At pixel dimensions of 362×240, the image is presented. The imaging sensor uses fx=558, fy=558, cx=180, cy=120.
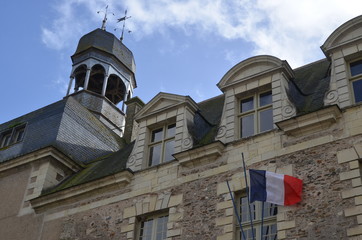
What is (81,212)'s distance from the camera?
45.6 ft

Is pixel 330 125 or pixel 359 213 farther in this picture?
pixel 330 125

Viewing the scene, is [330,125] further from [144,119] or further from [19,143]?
[19,143]

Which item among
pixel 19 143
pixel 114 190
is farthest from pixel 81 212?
pixel 19 143

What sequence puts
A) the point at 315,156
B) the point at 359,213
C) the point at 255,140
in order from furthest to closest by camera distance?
1. the point at 255,140
2. the point at 315,156
3. the point at 359,213

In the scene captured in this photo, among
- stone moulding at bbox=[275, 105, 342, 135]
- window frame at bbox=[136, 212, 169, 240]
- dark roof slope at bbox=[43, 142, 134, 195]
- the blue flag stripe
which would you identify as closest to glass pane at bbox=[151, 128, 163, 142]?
dark roof slope at bbox=[43, 142, 134, 195]

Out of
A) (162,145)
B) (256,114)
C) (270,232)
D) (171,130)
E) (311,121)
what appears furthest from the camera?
(171,130)

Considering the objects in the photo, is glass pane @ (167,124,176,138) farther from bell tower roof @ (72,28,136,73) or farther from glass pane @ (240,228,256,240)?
bell tower roof @ (72,28,136,73)

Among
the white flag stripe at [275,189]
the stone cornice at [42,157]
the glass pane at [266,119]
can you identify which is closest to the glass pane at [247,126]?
the glass pane at [266,119]

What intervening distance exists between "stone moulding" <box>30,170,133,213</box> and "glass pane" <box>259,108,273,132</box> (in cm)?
346

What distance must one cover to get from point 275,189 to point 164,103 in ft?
15.6

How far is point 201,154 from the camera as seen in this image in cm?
1245

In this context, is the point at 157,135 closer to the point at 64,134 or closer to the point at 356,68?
the point at 64,134

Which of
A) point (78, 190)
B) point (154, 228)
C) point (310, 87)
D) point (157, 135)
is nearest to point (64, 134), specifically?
point (78, 190)

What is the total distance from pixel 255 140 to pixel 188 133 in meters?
2.03
